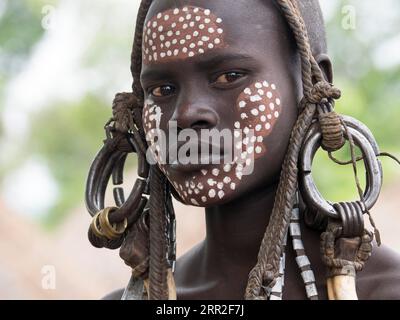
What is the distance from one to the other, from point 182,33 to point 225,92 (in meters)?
0.18

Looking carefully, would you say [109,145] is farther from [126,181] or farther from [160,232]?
[126,181]

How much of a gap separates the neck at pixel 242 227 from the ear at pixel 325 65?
0.35m

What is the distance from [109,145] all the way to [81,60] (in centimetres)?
804

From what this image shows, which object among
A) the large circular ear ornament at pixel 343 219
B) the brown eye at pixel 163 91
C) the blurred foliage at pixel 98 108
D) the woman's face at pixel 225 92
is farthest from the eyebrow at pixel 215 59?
the blurred foliage at pixel 98 108

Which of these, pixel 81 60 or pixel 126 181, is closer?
pixel 126 181

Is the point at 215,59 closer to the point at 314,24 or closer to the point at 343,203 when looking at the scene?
the point at 314,24

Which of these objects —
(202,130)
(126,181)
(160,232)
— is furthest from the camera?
(126,181)

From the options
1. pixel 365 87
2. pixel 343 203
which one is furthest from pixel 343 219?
pixel 365 87

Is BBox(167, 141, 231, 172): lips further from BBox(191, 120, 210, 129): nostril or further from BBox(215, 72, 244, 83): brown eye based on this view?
BBox(215, 72, 244, 83): brown eye

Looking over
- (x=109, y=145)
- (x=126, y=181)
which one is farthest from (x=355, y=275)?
(x=126, y=181)

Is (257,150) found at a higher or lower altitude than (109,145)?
lower

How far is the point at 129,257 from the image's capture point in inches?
97.4

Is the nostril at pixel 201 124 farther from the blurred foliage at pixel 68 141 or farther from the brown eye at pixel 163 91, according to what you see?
the blurred foliage at pixel 68 141
